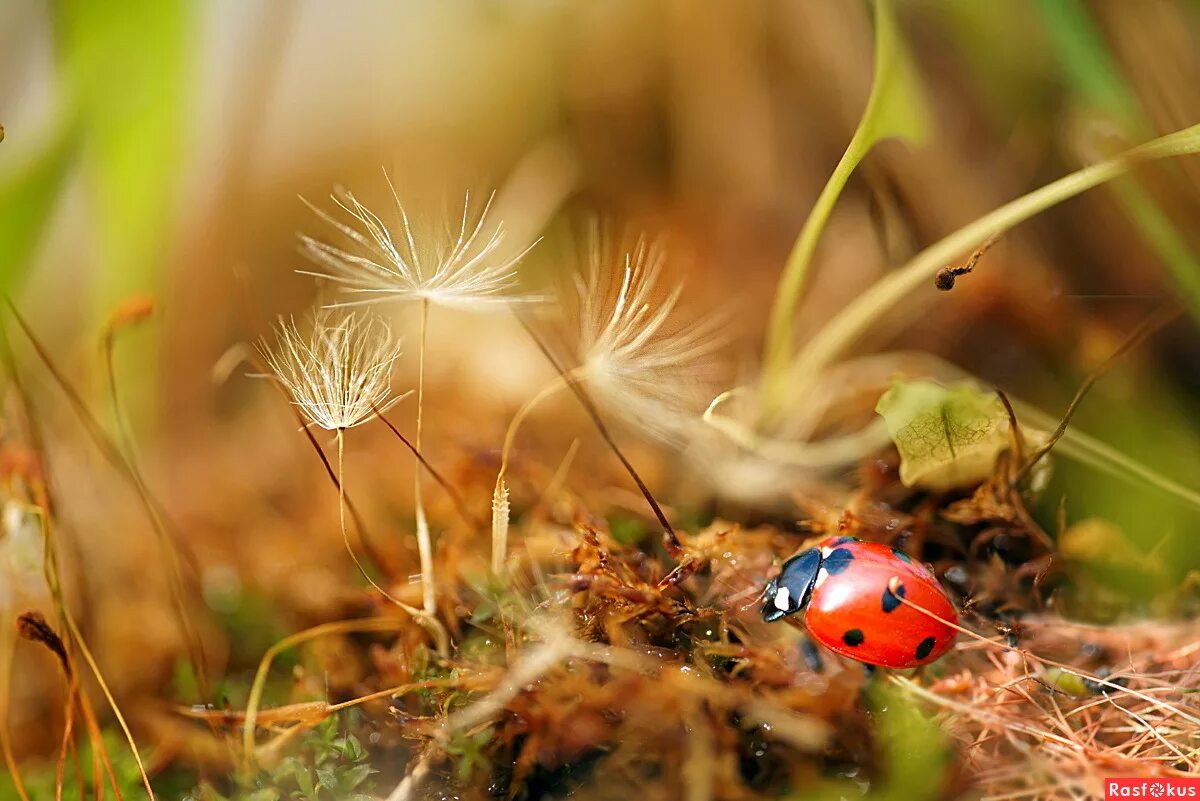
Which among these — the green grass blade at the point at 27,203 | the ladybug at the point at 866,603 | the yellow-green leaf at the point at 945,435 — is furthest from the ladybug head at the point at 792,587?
the green grass blade at the point at 27,203

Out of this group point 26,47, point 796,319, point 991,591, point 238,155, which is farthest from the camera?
point 238,155

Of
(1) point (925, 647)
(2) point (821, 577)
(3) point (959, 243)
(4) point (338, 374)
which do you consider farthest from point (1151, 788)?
(4) point (338, 374)

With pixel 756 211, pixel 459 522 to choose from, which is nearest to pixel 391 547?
pixel 459 522

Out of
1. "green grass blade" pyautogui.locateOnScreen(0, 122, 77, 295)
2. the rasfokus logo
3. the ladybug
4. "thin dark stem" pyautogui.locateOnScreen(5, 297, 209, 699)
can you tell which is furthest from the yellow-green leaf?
"green grass blade" pyautogui.locateOnScreen(0, 122, 77, 295)

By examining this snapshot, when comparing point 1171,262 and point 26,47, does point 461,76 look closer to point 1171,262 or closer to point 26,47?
point 26,47

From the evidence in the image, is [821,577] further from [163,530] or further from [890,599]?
[163,530]

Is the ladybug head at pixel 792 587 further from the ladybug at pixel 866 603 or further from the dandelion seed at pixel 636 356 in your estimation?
the dandelion seed at pixel 636 356
